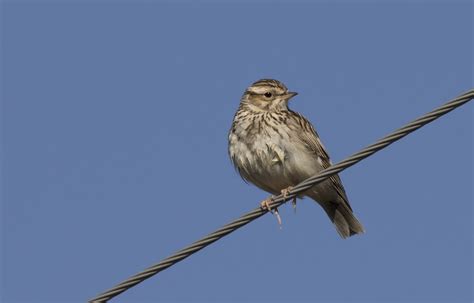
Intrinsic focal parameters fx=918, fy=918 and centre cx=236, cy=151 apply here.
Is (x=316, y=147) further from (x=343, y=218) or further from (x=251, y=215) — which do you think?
(x=251, y=215)

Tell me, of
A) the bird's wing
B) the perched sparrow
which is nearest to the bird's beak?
the perched sparrow

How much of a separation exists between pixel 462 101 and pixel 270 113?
559 centimetres

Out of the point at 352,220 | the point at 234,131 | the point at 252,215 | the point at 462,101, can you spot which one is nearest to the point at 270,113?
the point at 234,131

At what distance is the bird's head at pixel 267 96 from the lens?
44.6 feet

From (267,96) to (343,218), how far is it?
2.15 m

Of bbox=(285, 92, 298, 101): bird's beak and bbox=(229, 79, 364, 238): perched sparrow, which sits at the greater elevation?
bbox=(285, 92, 298, 101): bird's beak

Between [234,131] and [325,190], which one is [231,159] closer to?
[234,131]

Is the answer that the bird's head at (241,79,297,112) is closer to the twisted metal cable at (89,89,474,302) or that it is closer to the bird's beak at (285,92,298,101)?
the bird's beak at (285,92,298,101)

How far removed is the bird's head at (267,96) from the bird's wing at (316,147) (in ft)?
1.14

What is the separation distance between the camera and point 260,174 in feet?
41.1

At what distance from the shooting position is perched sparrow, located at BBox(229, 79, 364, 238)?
1248cm

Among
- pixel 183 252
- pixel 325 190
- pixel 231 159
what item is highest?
pixel 231 159

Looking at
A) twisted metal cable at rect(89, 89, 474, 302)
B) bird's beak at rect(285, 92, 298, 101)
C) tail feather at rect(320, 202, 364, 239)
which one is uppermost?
bird's beak at rect(285, 92, 298, 101)

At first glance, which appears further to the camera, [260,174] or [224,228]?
[260,174]
